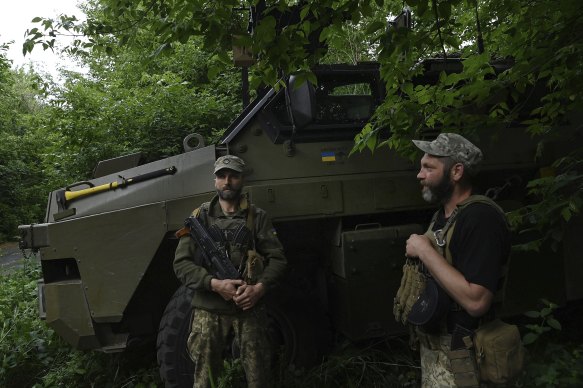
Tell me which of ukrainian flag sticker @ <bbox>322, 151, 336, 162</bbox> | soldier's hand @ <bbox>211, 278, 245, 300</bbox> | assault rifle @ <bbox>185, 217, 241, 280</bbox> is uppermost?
ukrainian flag sticker @ <bbox>322, 151, 336, 162</bbox>

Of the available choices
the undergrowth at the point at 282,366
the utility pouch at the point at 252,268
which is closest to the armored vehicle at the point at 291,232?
the undergrowth at the point at 282,366

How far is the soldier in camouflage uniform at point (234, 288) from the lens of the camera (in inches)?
108

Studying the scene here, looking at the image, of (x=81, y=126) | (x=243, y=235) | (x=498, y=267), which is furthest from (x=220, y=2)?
(x=81, y=126)

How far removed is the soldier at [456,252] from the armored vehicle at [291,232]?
4.67 ft

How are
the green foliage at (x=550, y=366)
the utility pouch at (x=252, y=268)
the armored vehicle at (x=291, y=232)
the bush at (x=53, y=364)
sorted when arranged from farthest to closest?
the bush at (x=53, y=364)
the armored vehicle at (x=291, y=232)
the utility pouch at (x=252, y=268)
the green foliage at (x=550, y=366)

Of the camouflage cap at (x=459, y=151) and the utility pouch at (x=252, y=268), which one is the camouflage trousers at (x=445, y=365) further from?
the utility pouch at (x=252, y=268)

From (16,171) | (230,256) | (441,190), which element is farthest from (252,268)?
(16,171)

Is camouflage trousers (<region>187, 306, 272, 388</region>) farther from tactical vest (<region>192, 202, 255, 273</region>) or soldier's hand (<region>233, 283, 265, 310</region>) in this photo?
tactical vest (<region>192, 202, 255, 273</region>)

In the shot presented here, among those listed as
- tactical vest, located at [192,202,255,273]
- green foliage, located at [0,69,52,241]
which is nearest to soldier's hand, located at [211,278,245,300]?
tactical vest, located at [192,202,255,273]

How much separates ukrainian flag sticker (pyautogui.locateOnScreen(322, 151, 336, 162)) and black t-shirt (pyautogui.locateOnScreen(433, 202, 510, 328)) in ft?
5.79

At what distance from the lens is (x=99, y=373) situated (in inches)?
156

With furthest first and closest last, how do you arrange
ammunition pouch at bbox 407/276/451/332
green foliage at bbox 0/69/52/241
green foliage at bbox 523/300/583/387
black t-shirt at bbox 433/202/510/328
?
green foliage at bbox 0/69/52/241 → green foliage at bbox 523/300/583/387 → ammunition pouch at bbox 407/276/451/332 → black t-shirt at bbox 433/202/510/328

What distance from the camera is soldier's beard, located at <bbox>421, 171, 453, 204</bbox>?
193 cm

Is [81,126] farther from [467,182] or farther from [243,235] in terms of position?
[467,182]
